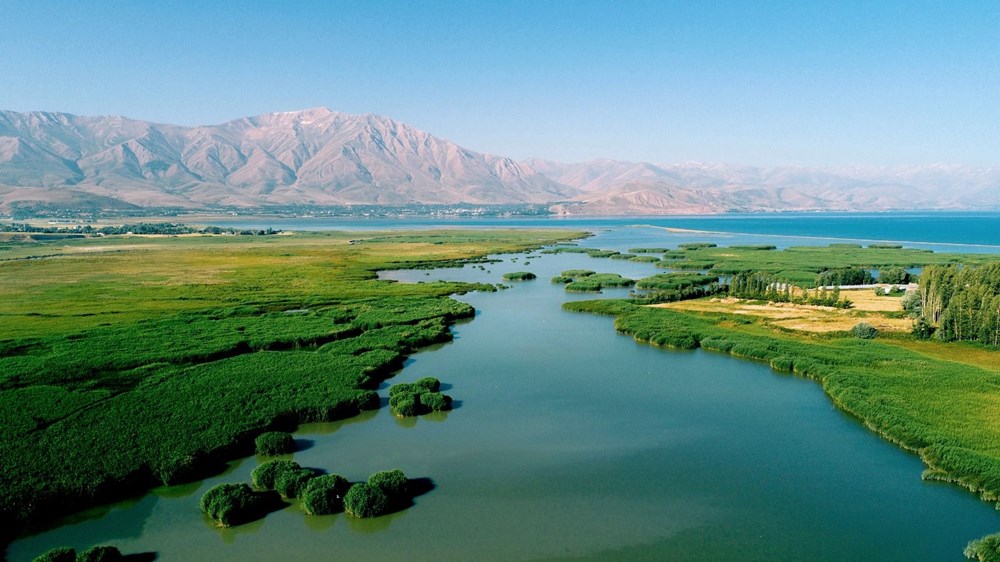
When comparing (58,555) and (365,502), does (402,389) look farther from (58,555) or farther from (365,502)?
(58,555)

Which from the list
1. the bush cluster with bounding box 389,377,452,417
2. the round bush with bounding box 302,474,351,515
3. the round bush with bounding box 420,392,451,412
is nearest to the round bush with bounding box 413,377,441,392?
the bush cluster with bounding box 389,377,452,417

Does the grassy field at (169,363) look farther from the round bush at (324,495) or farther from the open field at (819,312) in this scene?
the open field at (819,312)

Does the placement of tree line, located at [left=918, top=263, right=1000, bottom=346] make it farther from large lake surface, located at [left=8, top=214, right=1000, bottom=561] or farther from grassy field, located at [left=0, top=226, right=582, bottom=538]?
grassy field, located at [left=0, top=226, right=582, bottom=538]

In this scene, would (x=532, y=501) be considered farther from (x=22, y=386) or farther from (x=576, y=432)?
(x=22, y=386)

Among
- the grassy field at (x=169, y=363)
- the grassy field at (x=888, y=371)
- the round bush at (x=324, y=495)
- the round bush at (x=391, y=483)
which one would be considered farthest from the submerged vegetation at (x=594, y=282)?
the round bush at (x=324, y=495)

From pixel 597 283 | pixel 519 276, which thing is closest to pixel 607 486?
pixel 597 283
